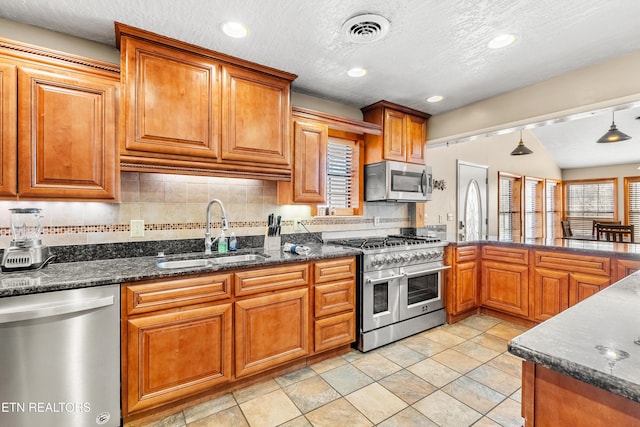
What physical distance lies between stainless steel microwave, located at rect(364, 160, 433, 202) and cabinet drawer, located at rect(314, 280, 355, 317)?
1.16 m

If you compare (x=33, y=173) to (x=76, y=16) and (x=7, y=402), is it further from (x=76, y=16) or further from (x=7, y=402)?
(x=7, y=402)

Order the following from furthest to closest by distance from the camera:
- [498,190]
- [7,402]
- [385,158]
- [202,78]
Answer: [498,190], [385,158], [202,78], [7,402]

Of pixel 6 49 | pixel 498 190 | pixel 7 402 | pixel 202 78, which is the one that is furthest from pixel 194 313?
pixel 498 190

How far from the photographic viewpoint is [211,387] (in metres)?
2.02

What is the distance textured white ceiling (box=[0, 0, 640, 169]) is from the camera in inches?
68.9

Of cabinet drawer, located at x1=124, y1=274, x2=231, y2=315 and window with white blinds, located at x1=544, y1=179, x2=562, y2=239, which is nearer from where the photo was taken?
cabinet drawer, located at x1=124, y1=274, x2=231, y2=315

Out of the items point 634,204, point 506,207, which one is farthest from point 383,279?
point 634,204

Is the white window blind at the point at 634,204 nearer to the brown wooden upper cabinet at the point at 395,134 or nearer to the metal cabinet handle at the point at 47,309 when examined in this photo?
the brown wooden upper cabinet at the point at 395,134

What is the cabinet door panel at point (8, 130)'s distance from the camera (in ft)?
5.50

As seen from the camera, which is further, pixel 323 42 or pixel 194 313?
pixel 323 42

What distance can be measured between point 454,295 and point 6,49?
412 cm

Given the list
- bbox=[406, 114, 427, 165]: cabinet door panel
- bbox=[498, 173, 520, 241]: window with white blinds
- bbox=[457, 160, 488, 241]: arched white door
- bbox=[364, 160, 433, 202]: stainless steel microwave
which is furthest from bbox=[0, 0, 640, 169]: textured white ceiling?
bbox=[498, 173, 520, 241]: window with white blinds

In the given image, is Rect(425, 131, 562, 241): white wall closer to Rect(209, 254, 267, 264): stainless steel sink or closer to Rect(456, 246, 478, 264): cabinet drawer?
Rect(456, 246, 478, 264): cabinet drawer

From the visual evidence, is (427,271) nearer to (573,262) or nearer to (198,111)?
(573,262)
